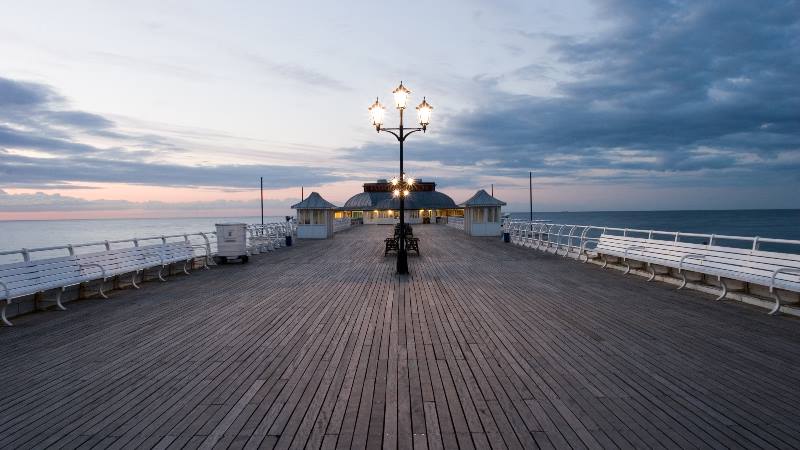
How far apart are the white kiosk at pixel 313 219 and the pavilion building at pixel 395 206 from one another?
79.1ft

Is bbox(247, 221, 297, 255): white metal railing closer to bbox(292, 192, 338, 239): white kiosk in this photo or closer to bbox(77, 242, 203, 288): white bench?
bbox(77, 242, 203, 288): white bench

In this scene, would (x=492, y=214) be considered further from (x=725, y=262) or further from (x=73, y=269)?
(x=73, y=269)

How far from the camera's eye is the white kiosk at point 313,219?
27.0m

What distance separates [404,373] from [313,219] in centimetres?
2341

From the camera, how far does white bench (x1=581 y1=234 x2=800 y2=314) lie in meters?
6.87

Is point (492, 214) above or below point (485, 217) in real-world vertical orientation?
above

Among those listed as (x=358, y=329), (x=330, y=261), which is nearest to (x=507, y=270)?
(x=330, y=261)

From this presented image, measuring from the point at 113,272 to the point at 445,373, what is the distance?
745cm

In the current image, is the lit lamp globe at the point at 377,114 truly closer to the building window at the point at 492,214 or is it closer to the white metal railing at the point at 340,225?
the building window at the point at 492,214

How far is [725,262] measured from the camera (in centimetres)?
816

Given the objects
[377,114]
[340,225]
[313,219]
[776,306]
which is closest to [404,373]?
[776,306]

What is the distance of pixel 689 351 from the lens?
17.4 feet

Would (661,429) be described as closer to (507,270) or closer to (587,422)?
(587,422)

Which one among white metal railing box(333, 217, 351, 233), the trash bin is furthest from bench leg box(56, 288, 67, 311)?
white metal railing box(333, 217, 351, 233)
